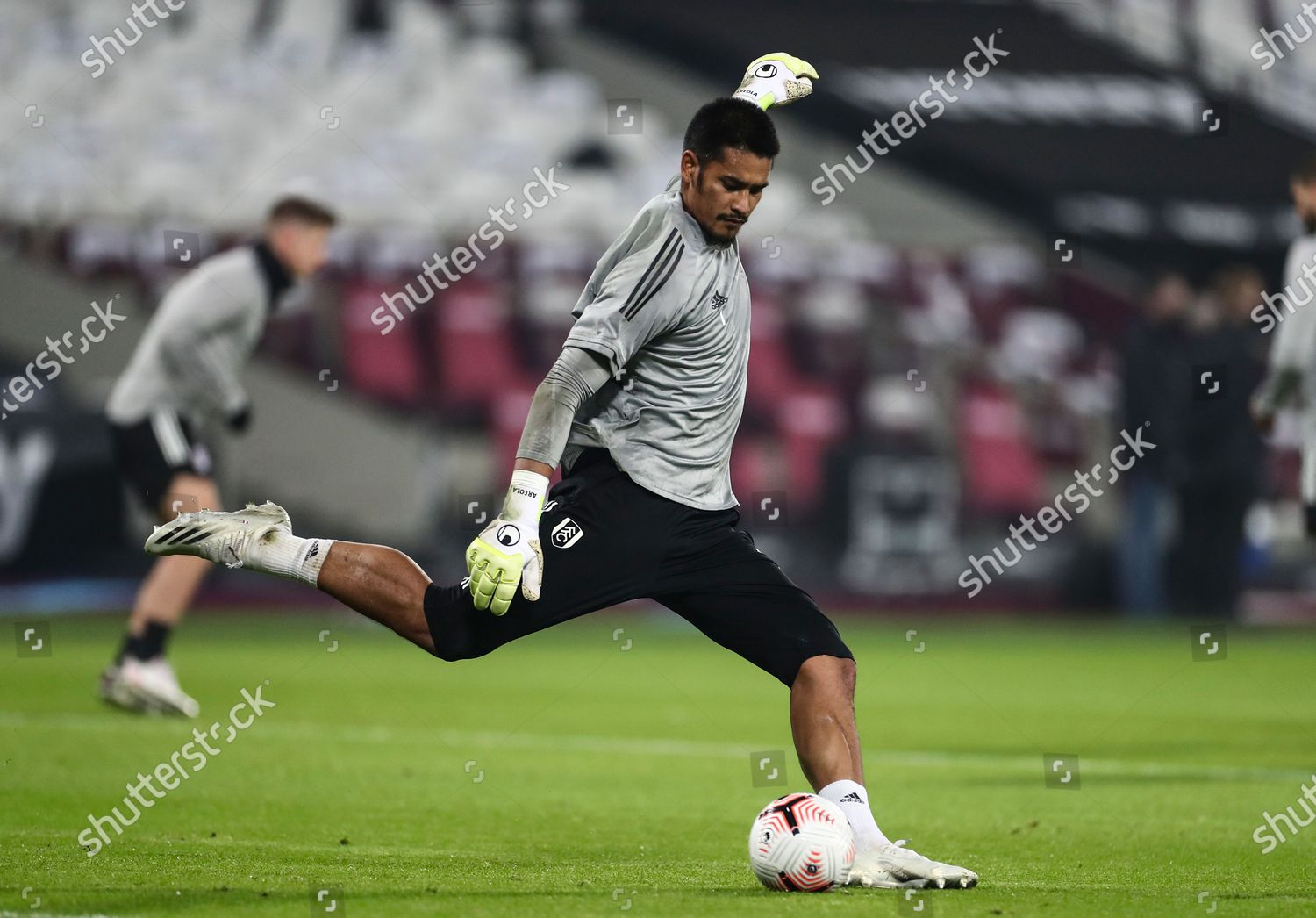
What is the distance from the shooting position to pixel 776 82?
6.21 metres

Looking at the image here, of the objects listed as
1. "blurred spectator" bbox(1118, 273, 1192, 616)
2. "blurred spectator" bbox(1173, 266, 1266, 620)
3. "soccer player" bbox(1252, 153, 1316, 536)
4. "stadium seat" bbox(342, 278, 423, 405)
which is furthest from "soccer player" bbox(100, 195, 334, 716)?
"blurred spectator" bbox(1118, 273, 1192, 616)

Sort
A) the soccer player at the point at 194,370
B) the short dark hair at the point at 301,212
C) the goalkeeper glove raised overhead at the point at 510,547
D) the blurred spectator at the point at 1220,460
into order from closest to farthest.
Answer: the goalkeeper glove raised overhead at the point at 510,547 < the soccer player at the point at 194,370 < the short dark hair at the point at 301,212 < the blurred spectator at the point at 1220,460

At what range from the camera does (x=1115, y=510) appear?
19750 mm

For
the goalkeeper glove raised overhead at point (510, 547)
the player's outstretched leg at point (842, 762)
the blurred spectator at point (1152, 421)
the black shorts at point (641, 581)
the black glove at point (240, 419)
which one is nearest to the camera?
the goalkeeper glove raised overhead at point (510, 547)

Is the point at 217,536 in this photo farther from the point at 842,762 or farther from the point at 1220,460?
the point at 1220,460

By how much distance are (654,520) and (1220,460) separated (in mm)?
12804

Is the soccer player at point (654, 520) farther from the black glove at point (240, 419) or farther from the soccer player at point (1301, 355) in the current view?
the black glove at point (240, 419)

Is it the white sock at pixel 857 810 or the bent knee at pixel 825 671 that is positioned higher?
the bent knee at pixel 825 671

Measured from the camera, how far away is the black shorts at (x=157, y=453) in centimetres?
1072

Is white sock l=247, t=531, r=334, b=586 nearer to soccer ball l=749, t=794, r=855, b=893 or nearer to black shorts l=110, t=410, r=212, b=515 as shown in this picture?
soccer ball l=749, t=794, r=855, b=893

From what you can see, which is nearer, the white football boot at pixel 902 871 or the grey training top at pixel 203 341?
the white football boot at pixel 902 871

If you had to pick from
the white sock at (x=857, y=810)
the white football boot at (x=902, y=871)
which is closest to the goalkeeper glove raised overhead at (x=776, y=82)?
the white sock at (x=857, y=810)

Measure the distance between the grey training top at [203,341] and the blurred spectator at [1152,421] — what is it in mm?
9989

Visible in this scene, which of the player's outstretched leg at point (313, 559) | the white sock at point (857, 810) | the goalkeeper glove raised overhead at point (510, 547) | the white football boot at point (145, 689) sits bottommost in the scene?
the white football boot at point (145, 689)
